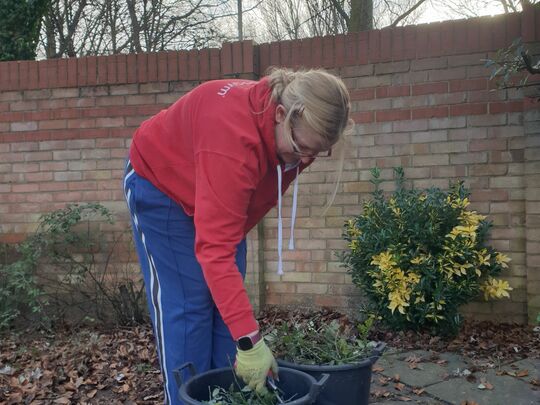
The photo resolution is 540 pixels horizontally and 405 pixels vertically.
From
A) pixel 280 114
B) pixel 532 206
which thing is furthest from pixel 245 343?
pixel 532 206

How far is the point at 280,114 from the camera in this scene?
6.67 ft

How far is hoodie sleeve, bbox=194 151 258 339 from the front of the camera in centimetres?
196

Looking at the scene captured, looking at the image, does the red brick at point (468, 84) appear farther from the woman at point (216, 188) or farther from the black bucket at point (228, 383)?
the black bucket at point (228, 383)

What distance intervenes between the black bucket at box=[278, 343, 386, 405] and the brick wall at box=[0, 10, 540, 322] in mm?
2637

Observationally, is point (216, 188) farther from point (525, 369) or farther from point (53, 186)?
point (53, 186)

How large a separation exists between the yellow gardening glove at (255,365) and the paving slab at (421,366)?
1829 mm

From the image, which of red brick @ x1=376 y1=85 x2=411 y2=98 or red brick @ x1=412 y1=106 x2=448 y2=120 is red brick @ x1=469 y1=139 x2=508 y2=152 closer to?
red brick @ x1=412 y1=106 x2=448 y2=120

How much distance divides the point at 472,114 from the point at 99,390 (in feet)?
10.5

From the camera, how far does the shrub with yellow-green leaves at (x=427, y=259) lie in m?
4.08

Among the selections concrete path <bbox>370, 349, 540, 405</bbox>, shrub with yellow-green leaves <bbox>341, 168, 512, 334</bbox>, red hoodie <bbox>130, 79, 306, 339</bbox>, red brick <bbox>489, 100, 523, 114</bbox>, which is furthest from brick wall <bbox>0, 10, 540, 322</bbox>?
red hoodie <bbox>130, 79, 306, 339</bbox>

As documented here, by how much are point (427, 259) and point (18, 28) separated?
5516mm

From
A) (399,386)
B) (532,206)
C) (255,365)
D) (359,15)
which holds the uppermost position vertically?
(359,15)

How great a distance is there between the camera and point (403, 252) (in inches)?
165

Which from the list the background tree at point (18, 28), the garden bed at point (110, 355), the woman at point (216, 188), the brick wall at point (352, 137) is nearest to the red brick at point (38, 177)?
the brick wall at point (352, 137)
